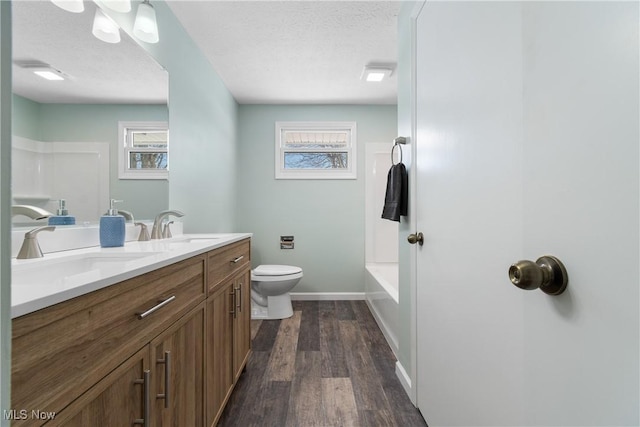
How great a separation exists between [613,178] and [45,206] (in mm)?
1604

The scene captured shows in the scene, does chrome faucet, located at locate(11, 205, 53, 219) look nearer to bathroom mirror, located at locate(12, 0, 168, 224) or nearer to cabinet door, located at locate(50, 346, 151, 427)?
bathroom mirror, located at locate(12, 0, 168, 224)

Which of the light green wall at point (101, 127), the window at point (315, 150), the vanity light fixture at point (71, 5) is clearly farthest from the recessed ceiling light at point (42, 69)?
the window at point (315, 150)

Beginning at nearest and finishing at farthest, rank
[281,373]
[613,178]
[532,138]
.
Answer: [613,178], [532,138], [281,373]

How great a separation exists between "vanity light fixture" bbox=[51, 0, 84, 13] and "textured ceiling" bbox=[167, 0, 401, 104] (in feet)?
2.44

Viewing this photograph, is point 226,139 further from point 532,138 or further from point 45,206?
point 532,138

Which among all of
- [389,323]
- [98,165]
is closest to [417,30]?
[98,165]

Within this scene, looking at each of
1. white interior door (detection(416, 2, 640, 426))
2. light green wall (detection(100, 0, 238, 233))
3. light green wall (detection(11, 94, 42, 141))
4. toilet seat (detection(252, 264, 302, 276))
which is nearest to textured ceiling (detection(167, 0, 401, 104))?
light green wall (detection(100, 0, 238, 233))

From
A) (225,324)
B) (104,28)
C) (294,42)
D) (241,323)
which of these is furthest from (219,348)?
(294,42)

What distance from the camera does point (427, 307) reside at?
1.36 m

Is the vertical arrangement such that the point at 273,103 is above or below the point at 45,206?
above

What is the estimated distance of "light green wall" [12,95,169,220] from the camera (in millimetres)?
1045

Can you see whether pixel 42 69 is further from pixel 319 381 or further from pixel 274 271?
pixel 274 271

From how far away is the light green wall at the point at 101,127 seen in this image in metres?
1.04

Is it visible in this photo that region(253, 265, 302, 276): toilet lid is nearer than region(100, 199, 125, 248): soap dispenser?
No
